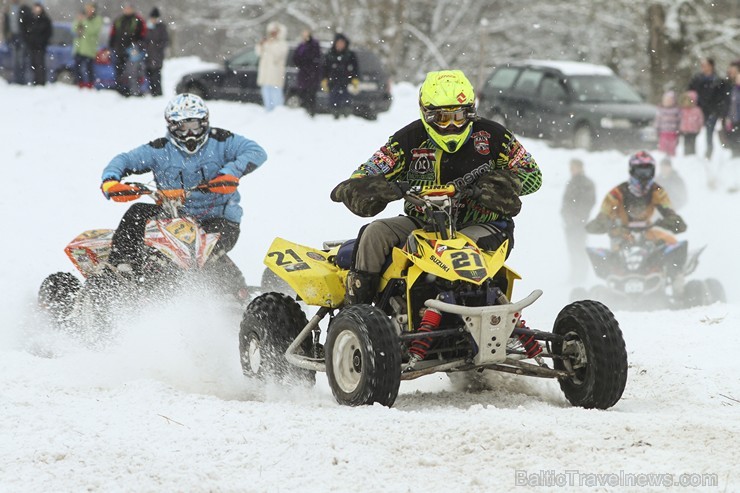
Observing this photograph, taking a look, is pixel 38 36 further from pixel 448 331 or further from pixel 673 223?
pixel 448 331

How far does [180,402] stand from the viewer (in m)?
6.32

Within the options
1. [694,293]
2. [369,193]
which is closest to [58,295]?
[369,193]

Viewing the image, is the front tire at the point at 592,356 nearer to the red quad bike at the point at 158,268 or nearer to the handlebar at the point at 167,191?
the red quad bike at the point at 158,268

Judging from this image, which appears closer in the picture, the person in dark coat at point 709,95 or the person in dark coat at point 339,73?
the person in dark coat at point 709,95

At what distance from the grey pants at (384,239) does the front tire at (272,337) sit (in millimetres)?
778

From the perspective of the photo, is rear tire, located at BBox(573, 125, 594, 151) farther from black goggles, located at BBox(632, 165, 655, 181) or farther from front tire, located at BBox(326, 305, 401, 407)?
front tire, located at BBox(326, 305, 401, 407)

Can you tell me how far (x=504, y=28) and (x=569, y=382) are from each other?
32.7m

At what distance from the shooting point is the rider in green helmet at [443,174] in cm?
666

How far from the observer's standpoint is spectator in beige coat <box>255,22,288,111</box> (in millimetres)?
21172

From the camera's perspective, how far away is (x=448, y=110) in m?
6.68

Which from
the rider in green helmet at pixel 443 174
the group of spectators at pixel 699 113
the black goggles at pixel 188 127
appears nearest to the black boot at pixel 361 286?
the rider in green helmet at pixel 443 174

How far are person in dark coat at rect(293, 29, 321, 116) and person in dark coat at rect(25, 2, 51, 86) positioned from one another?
495 cm

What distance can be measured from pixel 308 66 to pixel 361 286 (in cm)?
1418

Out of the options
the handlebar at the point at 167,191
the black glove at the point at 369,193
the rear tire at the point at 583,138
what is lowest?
the black glove at the point at 369,193
